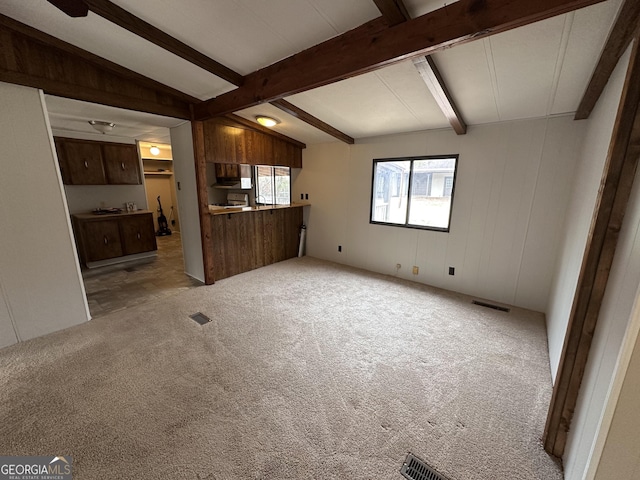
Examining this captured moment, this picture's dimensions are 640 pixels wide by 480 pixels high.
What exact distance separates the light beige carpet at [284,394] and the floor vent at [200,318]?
0.25 feet

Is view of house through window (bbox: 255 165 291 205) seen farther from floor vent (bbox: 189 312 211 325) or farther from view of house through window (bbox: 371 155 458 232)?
floor vent (bbox: 189 312 211 325)

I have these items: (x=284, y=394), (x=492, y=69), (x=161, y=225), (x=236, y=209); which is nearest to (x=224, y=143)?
(x=236, y=209)

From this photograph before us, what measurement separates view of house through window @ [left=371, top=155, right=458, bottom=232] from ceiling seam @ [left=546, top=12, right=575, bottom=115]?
1152 millimetres

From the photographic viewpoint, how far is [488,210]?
3.27 metres

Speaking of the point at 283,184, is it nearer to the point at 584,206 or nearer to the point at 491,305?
the point at 491,305

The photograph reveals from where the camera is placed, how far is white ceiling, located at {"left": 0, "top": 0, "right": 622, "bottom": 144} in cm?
167

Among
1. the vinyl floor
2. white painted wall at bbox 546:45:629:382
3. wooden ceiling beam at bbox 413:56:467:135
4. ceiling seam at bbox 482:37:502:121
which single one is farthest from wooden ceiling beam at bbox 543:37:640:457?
the vinyl floor

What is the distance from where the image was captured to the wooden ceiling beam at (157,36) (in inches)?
70.8

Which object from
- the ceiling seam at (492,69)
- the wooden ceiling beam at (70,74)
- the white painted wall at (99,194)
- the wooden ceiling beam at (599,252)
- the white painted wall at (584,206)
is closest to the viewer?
the wooden ceiling beam at (599,252)

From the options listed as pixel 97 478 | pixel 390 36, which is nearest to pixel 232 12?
pixel 390 36

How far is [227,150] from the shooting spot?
151 inches

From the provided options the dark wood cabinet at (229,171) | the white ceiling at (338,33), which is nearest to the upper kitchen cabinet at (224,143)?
the white ceiling at (338,33)

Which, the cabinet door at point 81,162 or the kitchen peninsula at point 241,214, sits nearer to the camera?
the kitchen peninsula at point 241,214

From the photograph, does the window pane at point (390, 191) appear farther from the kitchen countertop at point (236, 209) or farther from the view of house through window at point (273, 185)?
the view of house through window at point (273, 185)
